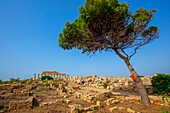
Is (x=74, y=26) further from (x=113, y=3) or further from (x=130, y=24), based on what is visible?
(x=130, y=24)

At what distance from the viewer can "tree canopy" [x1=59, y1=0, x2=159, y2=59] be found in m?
8.22

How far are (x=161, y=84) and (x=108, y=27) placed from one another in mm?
→ 6784

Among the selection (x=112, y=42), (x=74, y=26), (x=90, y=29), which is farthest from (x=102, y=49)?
(x=74, y=26)

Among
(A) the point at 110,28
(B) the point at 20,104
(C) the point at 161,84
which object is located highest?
(A) the point at 110,28

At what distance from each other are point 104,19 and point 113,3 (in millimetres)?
1007

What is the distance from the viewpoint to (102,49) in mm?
9469

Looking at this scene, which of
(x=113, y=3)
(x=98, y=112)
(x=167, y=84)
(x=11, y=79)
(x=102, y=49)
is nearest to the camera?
(x=98, y=112)

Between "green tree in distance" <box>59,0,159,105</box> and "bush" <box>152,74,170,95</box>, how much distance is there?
4292 millimetres

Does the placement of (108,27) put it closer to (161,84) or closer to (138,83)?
(138,83)

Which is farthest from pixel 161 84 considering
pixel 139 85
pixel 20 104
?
pixel 20 104

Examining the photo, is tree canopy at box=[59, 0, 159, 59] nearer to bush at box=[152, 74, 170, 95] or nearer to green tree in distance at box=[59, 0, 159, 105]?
green tree in distance at box=[59, 0, 159, 105]

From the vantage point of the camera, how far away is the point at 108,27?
8.80 meters

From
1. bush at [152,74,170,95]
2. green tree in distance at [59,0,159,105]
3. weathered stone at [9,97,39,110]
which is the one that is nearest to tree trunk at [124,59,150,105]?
green tree in distance at [59,0,159,105]

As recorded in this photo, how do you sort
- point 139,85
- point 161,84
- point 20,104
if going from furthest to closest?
1. point 161,84
2. point 139,85
3. point 20,104
